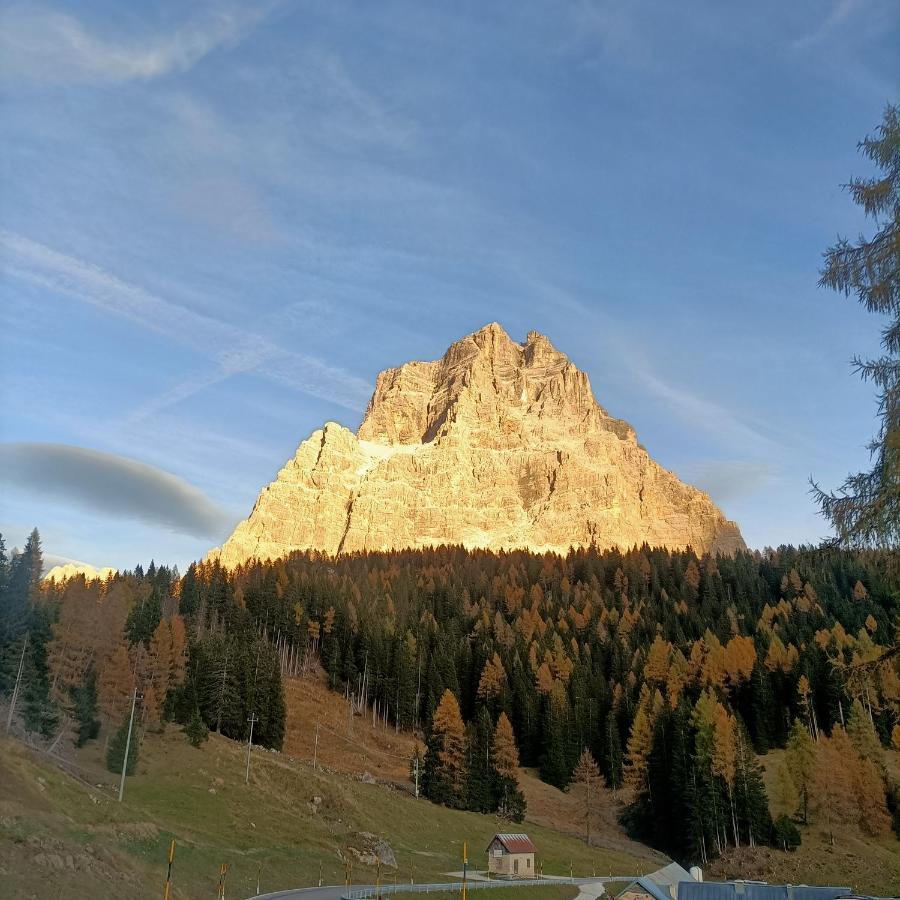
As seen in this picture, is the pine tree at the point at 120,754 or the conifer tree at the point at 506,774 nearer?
the pine tree at the point at 120,754

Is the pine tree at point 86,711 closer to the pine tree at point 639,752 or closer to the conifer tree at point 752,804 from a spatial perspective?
the pine tree at point 639,752

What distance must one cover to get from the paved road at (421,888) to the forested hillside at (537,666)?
945 inches

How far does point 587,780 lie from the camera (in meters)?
88.2

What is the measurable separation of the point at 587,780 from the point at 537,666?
27.2 metres

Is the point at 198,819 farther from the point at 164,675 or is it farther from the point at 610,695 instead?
the point at 610,695

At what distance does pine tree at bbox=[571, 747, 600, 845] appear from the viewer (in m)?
87.7

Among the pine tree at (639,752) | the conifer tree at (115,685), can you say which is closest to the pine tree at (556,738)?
the pine tree at (639,752)

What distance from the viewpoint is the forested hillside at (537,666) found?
246 ft

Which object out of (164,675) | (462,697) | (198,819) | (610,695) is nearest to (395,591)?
(462,697)

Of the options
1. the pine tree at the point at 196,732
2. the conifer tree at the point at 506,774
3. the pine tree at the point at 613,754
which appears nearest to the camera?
the pine tree at the point at 196,732

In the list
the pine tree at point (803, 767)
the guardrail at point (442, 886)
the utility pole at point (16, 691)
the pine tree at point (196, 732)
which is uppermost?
the utility pole at point (16, 691)

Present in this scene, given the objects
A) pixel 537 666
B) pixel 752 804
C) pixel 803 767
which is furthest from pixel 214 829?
pixel 537 666

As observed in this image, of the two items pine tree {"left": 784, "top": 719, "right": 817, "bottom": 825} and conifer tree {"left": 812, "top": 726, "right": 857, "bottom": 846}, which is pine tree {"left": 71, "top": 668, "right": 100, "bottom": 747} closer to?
pine tree {"left": 784, "top": 719, "right": 817, "bottom": 825}

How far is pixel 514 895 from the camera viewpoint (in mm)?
45500
